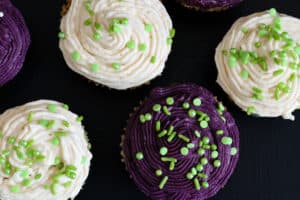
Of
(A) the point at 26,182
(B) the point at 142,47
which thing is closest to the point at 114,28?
(B) the point at 142,47

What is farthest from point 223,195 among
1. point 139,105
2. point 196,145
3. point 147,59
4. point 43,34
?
point 43,34

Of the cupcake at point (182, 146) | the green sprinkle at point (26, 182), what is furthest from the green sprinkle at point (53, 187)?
the cupcake at point (182, 146)

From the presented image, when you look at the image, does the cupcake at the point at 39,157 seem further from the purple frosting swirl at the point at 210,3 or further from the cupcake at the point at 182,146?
the purple frosting swirl at the point at 210,3

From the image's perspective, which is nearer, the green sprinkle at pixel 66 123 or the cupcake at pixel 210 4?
the green sprinkle at pixel 66 123

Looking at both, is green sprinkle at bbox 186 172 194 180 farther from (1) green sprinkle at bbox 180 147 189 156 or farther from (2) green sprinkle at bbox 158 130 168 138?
(2) green sprinkle at bbox 158 130 168 138

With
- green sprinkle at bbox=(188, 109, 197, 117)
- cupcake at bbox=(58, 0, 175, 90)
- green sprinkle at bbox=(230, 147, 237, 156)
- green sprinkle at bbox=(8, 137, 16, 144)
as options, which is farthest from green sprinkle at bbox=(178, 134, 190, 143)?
green sprinkle at bbox=(8, 137, 16, 144)

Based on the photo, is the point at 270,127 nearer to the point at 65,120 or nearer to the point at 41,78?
the point at 65,120

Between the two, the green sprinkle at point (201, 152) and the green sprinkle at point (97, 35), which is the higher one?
the green sprinkle at point (97, 35)
